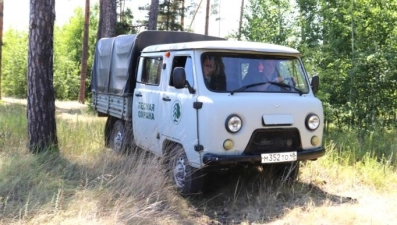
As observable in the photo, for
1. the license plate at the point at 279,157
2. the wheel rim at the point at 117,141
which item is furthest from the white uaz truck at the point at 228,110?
the wheel rim at the point at 117,141

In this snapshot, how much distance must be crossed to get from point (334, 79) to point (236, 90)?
6268 millimetres

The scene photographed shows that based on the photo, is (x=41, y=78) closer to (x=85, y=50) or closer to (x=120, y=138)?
(x=120, y=138)

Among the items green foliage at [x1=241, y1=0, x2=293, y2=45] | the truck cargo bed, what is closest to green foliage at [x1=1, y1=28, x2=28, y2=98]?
green foliage at [x1=241, y1=0, x2=293, y2=45]

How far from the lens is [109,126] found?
8.80 m

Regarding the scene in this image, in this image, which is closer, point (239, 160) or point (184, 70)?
point (239, 160)

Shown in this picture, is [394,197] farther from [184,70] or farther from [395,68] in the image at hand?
[395,68]

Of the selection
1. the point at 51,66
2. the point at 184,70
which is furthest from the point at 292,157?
the point at 51,66

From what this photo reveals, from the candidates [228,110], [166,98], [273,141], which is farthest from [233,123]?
[166,98]

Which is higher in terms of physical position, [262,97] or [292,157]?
[262,97]

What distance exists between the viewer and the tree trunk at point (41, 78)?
21.4 ft

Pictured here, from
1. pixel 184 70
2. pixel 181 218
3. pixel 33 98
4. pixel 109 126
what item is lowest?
pixel 181 218

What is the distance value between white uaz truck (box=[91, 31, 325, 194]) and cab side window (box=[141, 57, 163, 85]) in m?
0.02

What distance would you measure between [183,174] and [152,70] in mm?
2053

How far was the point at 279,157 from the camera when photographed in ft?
18.4
